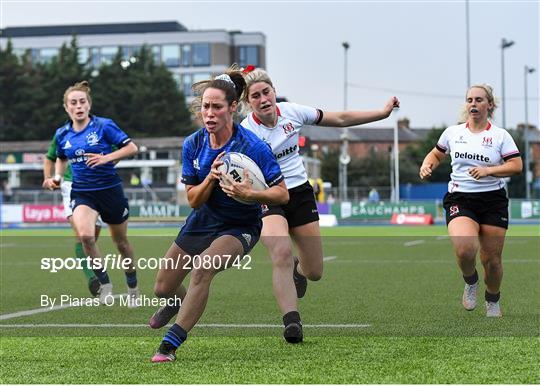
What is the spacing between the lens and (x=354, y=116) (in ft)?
28.2

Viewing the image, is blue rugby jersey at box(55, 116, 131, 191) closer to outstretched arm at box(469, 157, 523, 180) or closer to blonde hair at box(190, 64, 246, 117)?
blonde hair at box(190, 64, 246, 117)

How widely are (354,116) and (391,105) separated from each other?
32 centimetres

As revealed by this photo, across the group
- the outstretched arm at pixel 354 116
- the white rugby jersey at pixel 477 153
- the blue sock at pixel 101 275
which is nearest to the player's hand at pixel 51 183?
the blue sock at pixel 101 275

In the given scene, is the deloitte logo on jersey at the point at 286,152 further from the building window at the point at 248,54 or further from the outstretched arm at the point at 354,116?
the building window at the point at 248,54

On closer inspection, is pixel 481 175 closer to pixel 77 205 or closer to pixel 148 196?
pixel 77 205

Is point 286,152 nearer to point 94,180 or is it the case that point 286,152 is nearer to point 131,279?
point 94,180

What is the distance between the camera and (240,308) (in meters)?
10.4

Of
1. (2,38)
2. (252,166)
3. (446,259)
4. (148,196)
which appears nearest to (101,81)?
(2,38)

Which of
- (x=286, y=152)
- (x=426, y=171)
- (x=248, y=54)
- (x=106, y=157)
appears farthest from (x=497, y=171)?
(x=248, y=54)

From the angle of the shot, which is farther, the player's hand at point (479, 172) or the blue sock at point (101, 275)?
the blue sock at point (101, 275)

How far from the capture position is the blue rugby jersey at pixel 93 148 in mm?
11008

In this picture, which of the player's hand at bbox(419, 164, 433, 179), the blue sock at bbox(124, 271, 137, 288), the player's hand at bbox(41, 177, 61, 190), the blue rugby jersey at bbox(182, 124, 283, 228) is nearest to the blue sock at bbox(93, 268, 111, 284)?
the blue sock at bbox(124, 271, 137, 288)

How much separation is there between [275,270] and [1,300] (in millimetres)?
4898

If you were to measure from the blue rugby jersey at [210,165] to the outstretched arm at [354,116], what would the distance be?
5.75ft
